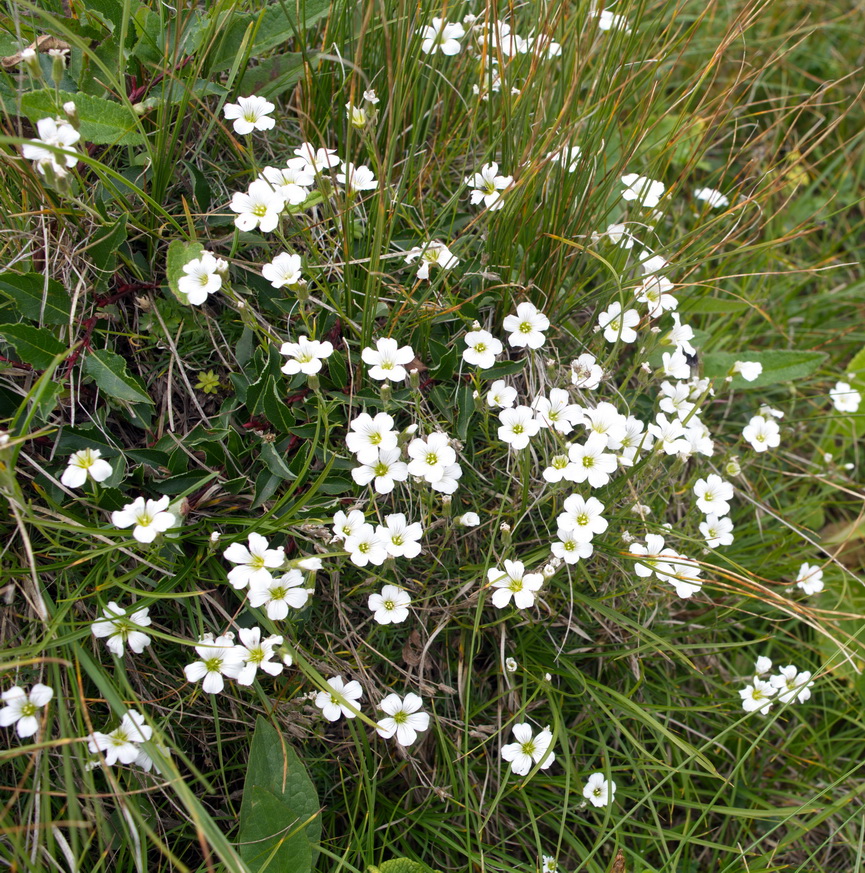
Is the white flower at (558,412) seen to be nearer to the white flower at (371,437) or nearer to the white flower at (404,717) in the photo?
the white flower at (371,437)

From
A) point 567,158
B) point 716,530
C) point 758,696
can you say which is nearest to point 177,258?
point 567,158

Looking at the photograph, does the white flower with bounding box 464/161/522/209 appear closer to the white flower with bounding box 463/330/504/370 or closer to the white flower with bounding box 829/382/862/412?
the white flower with bounding box 463/330/504/370

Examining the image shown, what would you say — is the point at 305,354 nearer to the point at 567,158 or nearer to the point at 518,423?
the point at 518,423

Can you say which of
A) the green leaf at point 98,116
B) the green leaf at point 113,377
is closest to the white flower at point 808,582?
the green leaf at point 113,377

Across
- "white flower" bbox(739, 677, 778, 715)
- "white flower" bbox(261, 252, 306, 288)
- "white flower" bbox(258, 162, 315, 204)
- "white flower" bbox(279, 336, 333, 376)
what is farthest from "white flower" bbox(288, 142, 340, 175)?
"white flower" bbox(739, 677, 778, 715)

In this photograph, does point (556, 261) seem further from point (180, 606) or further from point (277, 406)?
point (180, 606)

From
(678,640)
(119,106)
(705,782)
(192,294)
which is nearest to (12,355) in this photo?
(192,294)
